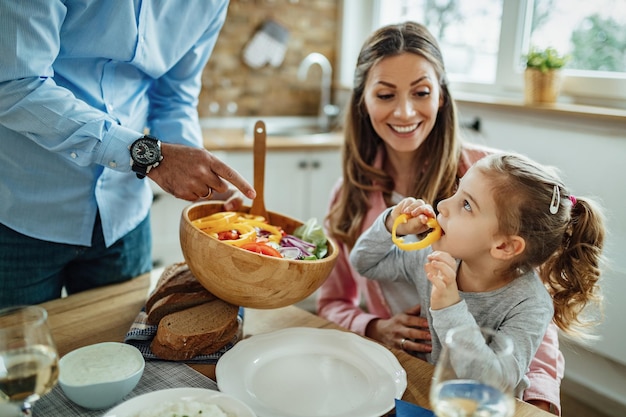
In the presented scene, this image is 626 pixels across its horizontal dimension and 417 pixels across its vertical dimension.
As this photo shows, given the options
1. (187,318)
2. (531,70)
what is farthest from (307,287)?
(531,70)

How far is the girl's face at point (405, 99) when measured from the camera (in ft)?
5.22

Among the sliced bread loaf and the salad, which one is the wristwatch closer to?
the salad

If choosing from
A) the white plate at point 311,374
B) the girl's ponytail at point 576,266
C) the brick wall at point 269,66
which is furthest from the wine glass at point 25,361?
the brick wall at point 269,66

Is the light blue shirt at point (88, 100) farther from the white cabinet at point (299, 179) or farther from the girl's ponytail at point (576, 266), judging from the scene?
the white cabinet at point (299, 179)

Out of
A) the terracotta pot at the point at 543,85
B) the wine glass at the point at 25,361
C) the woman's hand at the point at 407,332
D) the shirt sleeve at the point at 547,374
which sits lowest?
the shirt sleeve at the point at 547,374

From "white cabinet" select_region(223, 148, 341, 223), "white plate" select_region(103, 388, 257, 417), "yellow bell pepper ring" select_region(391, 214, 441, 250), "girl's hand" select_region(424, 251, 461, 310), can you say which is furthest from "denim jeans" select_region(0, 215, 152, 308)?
"white cabinet" select_region(223, 148, 341, 223)

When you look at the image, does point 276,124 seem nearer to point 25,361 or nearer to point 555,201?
point 555,201

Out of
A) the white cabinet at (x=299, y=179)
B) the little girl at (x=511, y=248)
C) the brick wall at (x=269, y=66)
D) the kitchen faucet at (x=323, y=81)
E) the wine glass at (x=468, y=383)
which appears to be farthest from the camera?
the kitchen faucet at (x=323, y=81)

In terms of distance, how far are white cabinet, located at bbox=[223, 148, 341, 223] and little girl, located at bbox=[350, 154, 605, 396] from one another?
1.88 metres

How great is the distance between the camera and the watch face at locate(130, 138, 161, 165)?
3.93 ft

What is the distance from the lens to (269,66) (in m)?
3.66

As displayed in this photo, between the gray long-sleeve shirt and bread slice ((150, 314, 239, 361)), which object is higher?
the gray long-sleeve shirt

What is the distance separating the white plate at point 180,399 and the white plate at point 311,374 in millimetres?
86

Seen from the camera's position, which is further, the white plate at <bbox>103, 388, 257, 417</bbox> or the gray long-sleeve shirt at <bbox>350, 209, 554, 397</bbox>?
the gray long-sleeve shirt at <bbox>350, 209, 554, 397</bbox>
